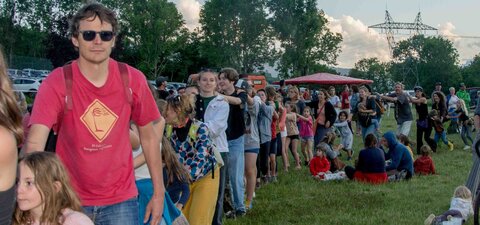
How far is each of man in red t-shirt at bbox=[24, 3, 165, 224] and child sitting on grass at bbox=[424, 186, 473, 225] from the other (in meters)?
4.58

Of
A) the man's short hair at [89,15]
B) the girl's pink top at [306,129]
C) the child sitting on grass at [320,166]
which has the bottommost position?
the child sitting on grass at [320,166]

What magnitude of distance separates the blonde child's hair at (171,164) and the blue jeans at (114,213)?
4.97ft

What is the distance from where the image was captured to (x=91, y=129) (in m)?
3.05

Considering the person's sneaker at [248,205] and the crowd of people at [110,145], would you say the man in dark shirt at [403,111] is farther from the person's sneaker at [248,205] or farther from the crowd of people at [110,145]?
the crowd of people at [110,145]

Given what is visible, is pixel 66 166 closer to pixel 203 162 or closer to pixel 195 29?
pixel 203 162

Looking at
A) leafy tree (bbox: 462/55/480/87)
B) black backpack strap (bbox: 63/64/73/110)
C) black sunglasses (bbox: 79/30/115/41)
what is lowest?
black backpack strap (bbox: 63/64/73/110)

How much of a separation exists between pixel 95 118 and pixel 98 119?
2 cm

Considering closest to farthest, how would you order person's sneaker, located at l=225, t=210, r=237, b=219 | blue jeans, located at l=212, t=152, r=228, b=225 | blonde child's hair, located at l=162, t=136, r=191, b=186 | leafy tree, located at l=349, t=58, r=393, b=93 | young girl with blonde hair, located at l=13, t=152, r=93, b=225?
young girl with blonde hair, located at l=13, t=152, r=93, b=225 → blonde child's hair, located at l=162, t=136, r=191, b=186 → blue jeans, located at l=212, t=152, r=228, b=225 → person's sneaker, located at l=225, t=210, r=237, b=219 → leafy tree, located at l=349, t=58, r=393, b=93

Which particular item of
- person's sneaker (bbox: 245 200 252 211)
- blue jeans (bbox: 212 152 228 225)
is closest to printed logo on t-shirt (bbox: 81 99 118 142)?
blue jeans (bbox: 212 152 228 225)

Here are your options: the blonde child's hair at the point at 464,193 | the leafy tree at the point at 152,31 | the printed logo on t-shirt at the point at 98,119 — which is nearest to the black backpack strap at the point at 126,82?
the printed logo on t-shirt at the point at 98,119

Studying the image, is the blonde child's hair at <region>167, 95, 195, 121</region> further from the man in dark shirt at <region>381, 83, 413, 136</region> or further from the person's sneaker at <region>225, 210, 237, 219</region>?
the man in dark shirt at <region>381, 83, 413, 136</region>

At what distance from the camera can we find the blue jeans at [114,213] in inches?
124

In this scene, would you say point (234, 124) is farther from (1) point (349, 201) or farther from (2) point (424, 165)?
(2) point (424, 165)

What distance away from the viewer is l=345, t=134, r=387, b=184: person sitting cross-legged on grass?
10.5 m
